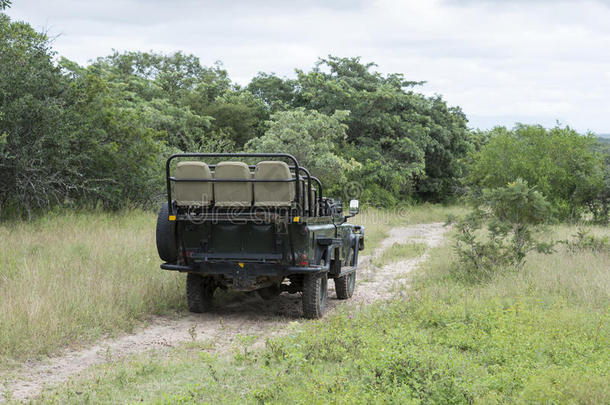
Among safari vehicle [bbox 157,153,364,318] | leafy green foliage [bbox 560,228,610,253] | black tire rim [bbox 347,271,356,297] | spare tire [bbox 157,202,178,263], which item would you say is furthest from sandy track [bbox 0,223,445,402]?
leafy green foliage [bbox 560,228,610,253]

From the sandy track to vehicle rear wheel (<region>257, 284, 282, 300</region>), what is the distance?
18 centimetres

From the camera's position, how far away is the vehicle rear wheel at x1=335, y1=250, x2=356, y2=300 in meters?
9.62

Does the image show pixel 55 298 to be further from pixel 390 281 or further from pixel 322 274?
pixel 390 281

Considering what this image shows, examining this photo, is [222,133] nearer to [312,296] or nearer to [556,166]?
[556,166]

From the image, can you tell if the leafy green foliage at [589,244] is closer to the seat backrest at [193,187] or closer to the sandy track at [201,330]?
the sandy track at [201,330]

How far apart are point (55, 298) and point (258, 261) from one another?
248 cm

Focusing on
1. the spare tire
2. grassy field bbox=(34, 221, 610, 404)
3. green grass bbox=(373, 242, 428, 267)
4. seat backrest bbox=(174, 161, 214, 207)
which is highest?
seat backrest bbox=(174, 161, 214, 207)

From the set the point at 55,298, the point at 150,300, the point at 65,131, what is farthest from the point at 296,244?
the point at 65,131

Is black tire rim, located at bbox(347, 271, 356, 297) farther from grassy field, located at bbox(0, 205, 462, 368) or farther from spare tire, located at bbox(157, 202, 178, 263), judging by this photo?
spare tire, located at bbox(157, 202, 178, 263)

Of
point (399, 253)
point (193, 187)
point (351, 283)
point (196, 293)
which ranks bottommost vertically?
point (399, 253)

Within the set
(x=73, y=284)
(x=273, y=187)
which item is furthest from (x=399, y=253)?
(x=73, y=284)

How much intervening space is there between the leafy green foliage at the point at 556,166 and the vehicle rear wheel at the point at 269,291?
1646 cm

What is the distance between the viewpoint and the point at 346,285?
32.1 ft

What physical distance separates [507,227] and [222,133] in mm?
18034
